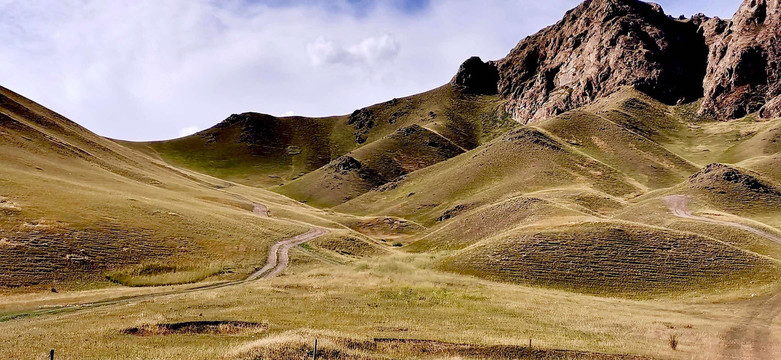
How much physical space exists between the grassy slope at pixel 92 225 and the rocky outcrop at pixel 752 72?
18908 cm

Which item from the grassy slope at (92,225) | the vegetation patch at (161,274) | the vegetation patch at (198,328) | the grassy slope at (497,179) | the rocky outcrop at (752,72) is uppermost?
the rocky outcrop at (752,72)

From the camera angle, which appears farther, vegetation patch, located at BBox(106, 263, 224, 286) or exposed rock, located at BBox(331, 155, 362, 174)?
exposed rock, located at BBox(331, 155, 362, 174)

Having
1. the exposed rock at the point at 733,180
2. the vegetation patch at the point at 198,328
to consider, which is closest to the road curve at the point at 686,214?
the exposed rock at the point at 733,180

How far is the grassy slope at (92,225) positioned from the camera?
40.3m

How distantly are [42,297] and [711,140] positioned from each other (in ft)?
642

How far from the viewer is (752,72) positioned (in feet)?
614

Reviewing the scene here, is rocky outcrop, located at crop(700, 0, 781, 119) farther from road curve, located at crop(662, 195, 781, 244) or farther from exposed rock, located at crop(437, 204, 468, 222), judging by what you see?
exposed rock, located at crop(437, 204, 468, 222)

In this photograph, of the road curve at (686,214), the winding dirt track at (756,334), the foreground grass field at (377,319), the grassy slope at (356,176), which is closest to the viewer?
the foreground grass field at (377,319)

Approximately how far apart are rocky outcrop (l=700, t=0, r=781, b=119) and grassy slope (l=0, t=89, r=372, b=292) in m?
189

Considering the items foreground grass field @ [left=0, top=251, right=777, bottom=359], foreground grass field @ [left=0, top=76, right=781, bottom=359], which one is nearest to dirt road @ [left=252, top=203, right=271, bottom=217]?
foreground grass field @ [left=0, top=76, right=781, bottom=359]

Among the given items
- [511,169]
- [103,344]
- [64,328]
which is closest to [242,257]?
[64,328]

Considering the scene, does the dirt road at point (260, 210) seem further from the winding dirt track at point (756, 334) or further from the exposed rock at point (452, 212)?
the winding dirt track at point (756, 334)

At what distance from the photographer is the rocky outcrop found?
183 meters

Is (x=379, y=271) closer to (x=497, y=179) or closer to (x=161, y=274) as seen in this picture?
(x=161, y=274)
